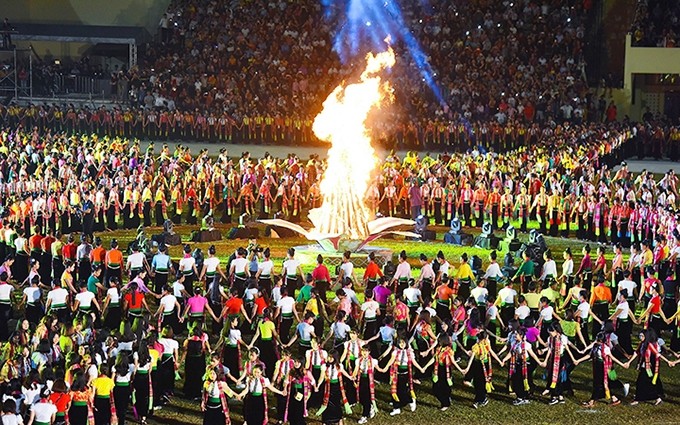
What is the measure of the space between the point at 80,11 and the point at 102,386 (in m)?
36.8

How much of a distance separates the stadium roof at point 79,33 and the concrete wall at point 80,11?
0.58m

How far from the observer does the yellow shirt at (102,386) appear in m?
14.9

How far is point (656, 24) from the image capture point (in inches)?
1789

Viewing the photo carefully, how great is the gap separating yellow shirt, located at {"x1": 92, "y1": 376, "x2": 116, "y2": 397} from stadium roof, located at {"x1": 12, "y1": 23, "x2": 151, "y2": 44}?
113ft

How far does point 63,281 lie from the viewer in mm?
19125

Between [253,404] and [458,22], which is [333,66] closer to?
[458,22]

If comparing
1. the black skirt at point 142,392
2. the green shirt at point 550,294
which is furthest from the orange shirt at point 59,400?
the green shirt at point 550,294

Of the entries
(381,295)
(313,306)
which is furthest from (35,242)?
(381,295)

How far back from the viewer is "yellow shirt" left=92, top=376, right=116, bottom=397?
14852 mm

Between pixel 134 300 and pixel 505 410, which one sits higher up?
pixel 134 300

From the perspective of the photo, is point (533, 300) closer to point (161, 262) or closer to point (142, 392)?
point (161, 262)

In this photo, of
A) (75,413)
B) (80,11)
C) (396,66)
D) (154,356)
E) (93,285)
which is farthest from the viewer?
(80,11)

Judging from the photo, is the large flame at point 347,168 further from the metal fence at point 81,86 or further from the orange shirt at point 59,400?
the metal fence at point 81,86

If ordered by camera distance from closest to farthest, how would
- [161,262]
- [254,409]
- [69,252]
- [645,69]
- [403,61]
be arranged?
[254,409], [161,262], [69,252], [645,69], [403,61]
